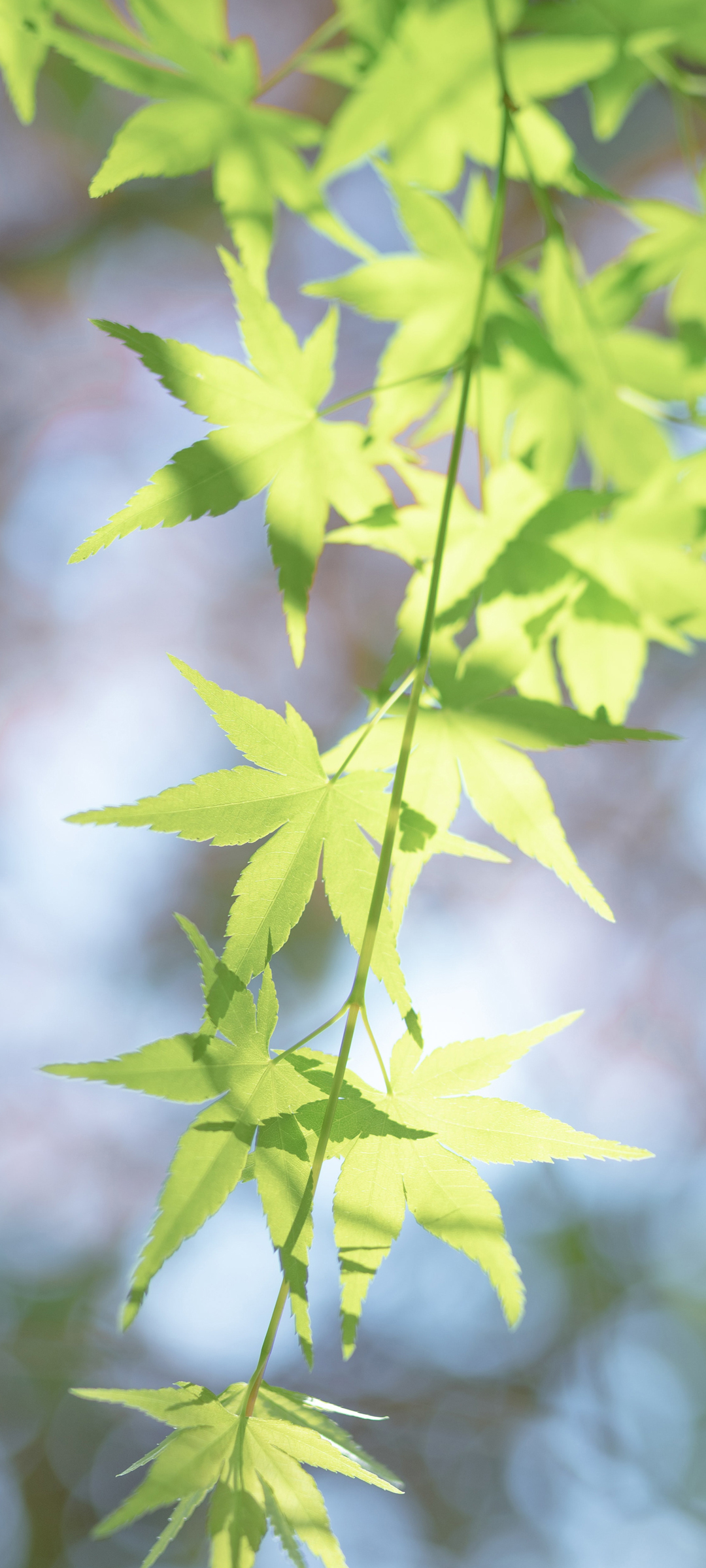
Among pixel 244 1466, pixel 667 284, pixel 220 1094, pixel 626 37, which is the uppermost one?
pixel 626 37

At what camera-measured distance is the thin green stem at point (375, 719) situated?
1.62ft

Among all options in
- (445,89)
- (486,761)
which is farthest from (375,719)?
(445,89)

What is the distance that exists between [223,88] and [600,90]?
28cm

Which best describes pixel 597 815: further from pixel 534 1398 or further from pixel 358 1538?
pixel 358 1538

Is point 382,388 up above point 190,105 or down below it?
below

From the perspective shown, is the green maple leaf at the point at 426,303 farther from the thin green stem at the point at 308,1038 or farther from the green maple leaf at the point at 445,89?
the thin green stem at the point at 308,1038

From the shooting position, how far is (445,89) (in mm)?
608

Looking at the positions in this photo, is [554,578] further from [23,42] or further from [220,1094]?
[23,42]

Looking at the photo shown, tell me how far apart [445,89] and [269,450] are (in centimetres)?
31

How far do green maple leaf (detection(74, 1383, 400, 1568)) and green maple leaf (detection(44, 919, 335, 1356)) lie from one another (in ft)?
0.13

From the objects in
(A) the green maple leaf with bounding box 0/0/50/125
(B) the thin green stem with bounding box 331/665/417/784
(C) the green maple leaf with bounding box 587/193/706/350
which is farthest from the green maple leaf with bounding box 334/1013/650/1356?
(A) the green maple leaf with bounding box 0/0/50/125

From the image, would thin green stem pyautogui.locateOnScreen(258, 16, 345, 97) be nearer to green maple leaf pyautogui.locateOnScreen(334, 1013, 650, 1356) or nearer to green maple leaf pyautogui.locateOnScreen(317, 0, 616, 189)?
green maple leaf pyautogui.locateOnScreen(317, 0, 616, 189)

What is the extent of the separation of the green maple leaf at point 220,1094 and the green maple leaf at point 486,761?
4.0 inches

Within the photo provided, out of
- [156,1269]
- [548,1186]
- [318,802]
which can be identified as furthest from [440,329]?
[548,1186]
